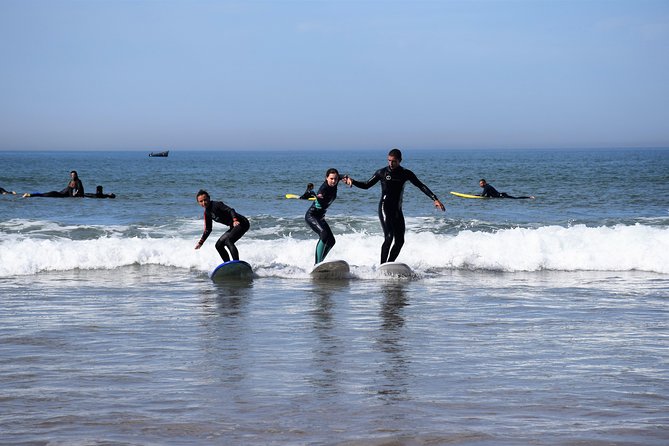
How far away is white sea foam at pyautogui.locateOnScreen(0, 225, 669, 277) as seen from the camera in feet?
49.4

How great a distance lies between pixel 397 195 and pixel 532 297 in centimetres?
297

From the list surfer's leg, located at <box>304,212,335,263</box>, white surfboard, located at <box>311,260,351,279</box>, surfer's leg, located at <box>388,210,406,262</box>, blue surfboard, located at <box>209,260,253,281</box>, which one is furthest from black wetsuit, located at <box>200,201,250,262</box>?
surfer's leg, located at <box>388,210,406,262</box>

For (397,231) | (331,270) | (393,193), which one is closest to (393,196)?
(393,193)

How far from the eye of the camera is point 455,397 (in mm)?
6363

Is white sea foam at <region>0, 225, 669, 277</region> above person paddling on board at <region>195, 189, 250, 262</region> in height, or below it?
below

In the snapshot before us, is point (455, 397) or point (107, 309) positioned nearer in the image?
point (455, 397)

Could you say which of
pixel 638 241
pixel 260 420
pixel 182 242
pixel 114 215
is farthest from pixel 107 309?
pixel 114 215

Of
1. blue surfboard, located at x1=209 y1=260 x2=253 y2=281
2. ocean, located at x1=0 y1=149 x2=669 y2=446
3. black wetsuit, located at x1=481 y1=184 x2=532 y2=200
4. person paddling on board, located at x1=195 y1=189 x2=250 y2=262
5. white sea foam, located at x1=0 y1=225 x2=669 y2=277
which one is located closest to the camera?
ocean, located at x1=0 y1=149 x2=669 y2=446

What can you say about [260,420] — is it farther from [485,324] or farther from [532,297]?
[532,297]

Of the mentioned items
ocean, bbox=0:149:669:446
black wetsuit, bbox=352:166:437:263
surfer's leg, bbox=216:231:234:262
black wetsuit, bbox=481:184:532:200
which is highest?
black wetsuit, bbox=352:166:437:263

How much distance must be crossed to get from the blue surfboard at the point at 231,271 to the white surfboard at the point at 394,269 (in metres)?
2.16

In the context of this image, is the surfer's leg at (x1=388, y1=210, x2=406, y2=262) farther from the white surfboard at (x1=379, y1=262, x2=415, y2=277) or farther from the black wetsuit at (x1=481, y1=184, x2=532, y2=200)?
the black wetsuit at (x1=481, y1=184, x2=532, y2=200)

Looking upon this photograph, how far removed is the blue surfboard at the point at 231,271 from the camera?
13.3 m

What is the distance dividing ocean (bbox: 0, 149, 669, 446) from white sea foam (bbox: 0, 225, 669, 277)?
56 millimetres
